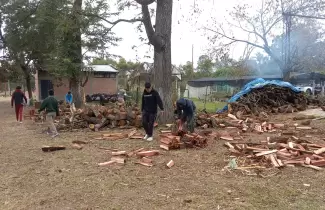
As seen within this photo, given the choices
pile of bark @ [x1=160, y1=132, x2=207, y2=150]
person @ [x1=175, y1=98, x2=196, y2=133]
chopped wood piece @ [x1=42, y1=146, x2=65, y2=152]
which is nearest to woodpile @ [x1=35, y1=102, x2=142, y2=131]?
person @ [x1=175, y1=98, x2=196, y2=133]

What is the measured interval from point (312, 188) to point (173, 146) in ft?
11.6

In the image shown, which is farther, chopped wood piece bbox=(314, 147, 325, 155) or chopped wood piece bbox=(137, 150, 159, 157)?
chopped wood piece bbox=(137, 150, 159, 157)

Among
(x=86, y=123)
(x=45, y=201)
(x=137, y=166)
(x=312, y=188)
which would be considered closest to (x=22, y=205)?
(x=45, y=201)

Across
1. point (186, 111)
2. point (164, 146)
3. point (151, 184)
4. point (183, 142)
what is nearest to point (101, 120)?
point (186, 111)

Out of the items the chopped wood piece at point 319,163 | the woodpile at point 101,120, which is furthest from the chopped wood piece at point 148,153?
the woodpile at point 101,120

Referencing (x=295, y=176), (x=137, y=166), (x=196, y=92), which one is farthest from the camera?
(x=196, y=92)

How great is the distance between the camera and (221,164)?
20.7 feet

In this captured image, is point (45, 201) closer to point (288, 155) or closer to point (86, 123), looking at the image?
point (288, 155)

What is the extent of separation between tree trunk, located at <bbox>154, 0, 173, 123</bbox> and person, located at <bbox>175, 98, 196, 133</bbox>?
7.90ft

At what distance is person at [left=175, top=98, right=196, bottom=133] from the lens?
8633 mm

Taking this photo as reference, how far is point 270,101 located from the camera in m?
17.1

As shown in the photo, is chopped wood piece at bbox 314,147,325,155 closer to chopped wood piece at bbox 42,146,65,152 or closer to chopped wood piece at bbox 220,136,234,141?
chopped wood piece at bbox 220,136,234,141

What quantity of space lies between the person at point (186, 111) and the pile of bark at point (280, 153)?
5.09 feet

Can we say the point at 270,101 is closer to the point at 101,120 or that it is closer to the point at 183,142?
the point at 101,120
